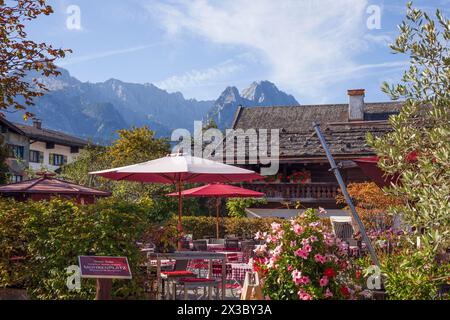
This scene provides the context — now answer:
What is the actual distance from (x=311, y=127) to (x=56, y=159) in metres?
31.1

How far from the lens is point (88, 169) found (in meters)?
30.2

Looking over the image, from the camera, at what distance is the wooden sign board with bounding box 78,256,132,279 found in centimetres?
591

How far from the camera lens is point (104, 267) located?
19.6 feet

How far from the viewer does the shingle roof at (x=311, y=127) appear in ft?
95.3

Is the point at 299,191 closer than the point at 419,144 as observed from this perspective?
No

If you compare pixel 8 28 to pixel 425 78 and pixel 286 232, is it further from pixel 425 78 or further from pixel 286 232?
pixel 425 78

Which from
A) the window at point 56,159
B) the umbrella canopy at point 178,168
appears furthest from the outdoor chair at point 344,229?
the window at point 56,159

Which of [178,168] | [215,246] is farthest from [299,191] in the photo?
[178,168]

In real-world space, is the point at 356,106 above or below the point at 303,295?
above

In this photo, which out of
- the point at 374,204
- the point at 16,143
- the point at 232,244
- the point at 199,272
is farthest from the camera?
the point at 16,143

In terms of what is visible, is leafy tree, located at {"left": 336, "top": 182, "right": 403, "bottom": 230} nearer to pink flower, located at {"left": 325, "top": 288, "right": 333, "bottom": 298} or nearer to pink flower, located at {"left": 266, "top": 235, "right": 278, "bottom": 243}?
pink flower, located at {"left": 266, "top": 235, "right": 278, "bottom": 243}

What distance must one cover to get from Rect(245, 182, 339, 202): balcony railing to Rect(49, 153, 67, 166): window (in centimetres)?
3308

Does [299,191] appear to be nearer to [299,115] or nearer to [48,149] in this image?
[299,115]

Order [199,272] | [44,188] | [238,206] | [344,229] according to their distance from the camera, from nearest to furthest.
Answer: [199,272], [44,188], [344,229], [238,206]
